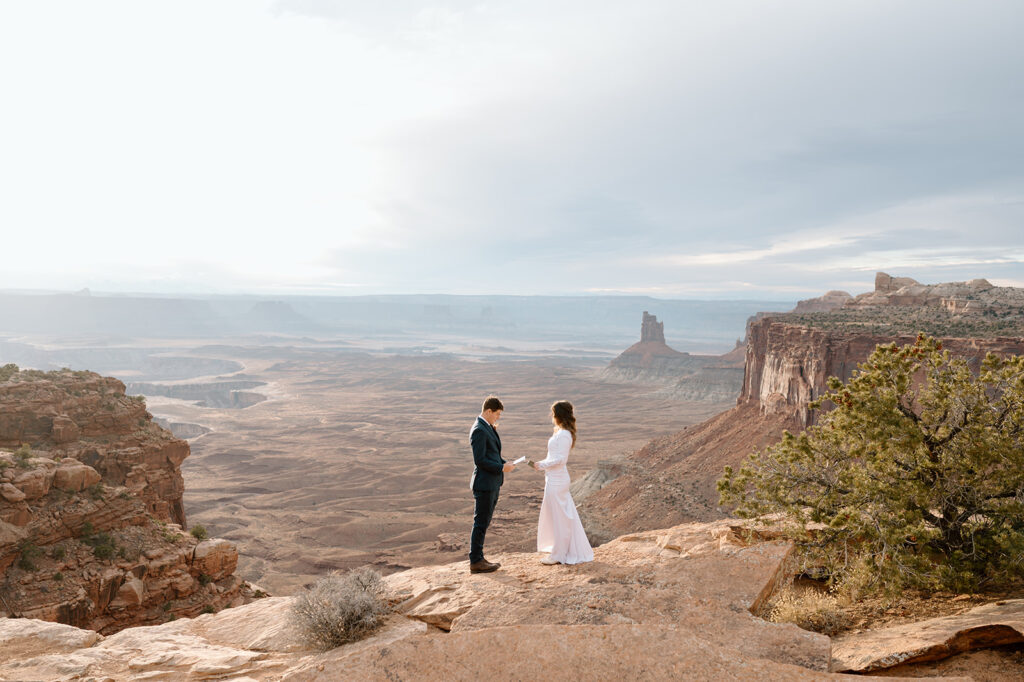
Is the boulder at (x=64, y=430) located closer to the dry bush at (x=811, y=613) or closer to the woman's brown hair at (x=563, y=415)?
the woman's brown hair at (x=563, y=415)

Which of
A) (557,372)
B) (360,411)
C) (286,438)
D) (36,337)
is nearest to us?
(286,438)

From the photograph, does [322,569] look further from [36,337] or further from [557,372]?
[36,337]

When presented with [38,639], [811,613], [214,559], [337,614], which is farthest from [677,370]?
[38,639]

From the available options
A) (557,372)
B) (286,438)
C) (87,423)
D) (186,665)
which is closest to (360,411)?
(286,438)

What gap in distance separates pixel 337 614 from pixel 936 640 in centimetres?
540

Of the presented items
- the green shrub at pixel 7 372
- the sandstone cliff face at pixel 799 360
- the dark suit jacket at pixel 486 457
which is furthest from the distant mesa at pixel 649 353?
the dark suit jacket at pixel 486 457

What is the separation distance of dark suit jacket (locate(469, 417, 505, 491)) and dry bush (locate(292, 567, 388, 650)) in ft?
5.57

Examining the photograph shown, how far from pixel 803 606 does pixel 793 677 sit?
2.25m

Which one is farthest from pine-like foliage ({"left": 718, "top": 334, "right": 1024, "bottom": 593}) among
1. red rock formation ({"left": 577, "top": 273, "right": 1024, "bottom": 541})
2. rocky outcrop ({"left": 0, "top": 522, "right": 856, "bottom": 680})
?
red rock formation ({"left": 577, "top": 273, "right": 1024, "bottom": 541})

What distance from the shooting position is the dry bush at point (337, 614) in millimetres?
5180

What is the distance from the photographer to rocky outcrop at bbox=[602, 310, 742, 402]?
89431mm

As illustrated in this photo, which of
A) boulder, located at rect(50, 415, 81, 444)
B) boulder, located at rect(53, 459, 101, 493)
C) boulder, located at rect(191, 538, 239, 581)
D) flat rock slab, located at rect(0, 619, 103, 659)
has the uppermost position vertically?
boulder, located at rect(50, 415, 81, 444)

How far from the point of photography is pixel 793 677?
4047mm

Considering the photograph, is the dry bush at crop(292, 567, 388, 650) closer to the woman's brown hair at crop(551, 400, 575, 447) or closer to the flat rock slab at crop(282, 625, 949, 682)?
the flat rock slab at crop(282, 625, 949, 682)
